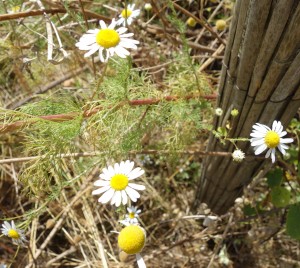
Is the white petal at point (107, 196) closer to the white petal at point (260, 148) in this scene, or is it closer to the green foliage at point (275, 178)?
the white petal at point (260, 148)

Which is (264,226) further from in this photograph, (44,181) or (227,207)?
(44,181)

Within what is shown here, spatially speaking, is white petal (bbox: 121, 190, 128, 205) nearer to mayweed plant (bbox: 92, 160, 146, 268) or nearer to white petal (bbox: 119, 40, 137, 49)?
mayweed plant (bbox: 92, 160, 146, 268)

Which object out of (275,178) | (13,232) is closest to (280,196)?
(275,178)

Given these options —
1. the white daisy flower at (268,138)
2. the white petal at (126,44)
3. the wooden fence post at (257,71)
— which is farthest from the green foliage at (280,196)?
the white petal at (126,44)

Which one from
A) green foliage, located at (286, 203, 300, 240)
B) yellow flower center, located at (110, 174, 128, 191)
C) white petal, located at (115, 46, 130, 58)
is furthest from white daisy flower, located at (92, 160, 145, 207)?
green foliage, located at (286, 203, 300, 240)

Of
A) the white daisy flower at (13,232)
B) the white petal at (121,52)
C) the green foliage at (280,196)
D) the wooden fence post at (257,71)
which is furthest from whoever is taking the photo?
the green foliage at (280,196)
